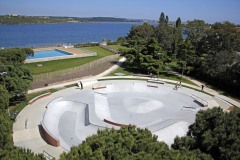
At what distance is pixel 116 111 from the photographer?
27.4 metres

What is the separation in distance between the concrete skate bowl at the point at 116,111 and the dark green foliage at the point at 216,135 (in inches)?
341

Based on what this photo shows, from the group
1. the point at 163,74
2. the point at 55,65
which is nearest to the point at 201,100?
the point at 163,74

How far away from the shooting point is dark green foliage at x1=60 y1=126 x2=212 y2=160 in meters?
10.0

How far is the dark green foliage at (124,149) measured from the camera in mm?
10039

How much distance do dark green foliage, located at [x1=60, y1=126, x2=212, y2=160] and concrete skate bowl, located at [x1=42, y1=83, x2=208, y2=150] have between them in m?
9.91

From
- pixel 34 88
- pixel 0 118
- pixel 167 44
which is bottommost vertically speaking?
pixel 34 88

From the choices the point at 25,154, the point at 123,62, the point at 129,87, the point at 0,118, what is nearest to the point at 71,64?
the point at 123,62

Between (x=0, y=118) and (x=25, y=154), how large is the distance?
5750 millimetres

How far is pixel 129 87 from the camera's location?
117 ft

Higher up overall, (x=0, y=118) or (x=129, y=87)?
(x=0, y=118)

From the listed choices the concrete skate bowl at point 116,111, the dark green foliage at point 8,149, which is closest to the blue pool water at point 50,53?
the concrete skate bowl at point 116,111

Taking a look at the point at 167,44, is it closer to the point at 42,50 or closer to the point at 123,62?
the point at 123,62

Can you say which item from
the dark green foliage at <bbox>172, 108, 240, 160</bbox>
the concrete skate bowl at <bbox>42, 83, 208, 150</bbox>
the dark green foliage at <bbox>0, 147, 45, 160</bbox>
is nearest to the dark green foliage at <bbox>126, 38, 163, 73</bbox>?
the concrete skate bowl at <bbox>42, 83, 208, 150</bbox>

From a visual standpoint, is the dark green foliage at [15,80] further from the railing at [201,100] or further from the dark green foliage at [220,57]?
the dark green foliage at [220,57]
